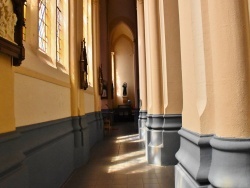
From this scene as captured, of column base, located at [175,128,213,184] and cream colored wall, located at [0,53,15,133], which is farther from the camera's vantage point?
cream colored wall, located at [0,53,15,133]

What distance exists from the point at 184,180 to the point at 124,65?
20.5 m

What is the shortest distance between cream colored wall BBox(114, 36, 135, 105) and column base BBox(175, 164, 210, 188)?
19366mm

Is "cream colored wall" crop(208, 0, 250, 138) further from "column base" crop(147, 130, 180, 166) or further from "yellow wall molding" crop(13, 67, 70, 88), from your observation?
"column base" crop(147, 130, 180, 166)

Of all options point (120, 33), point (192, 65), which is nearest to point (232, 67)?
point (192, 65)

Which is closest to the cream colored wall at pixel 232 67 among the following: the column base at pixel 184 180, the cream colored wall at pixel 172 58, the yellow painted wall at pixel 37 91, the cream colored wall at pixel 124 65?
the column base at pixel 184 180

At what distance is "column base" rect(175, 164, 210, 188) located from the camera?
7.25 ft

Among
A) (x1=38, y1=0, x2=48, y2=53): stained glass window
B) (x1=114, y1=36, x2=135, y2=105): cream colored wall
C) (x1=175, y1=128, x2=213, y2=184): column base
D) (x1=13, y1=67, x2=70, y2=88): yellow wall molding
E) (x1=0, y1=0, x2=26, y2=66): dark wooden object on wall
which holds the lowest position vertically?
(x1=175, y1=128, x2=213, y2=184): column base

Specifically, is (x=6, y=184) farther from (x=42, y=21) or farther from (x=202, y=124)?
(x=42, y=21)

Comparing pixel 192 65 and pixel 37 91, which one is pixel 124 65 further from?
pixel 192 65

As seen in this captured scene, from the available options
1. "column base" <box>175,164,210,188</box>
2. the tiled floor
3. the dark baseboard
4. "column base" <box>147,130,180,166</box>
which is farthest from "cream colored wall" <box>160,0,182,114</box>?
"column base" <box>175,164,210,188</box>

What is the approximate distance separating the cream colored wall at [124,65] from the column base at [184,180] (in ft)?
63.5

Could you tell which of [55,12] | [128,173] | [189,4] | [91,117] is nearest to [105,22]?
[91,117]

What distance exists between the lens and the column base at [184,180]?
221 centimetres

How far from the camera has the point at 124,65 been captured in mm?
22703
